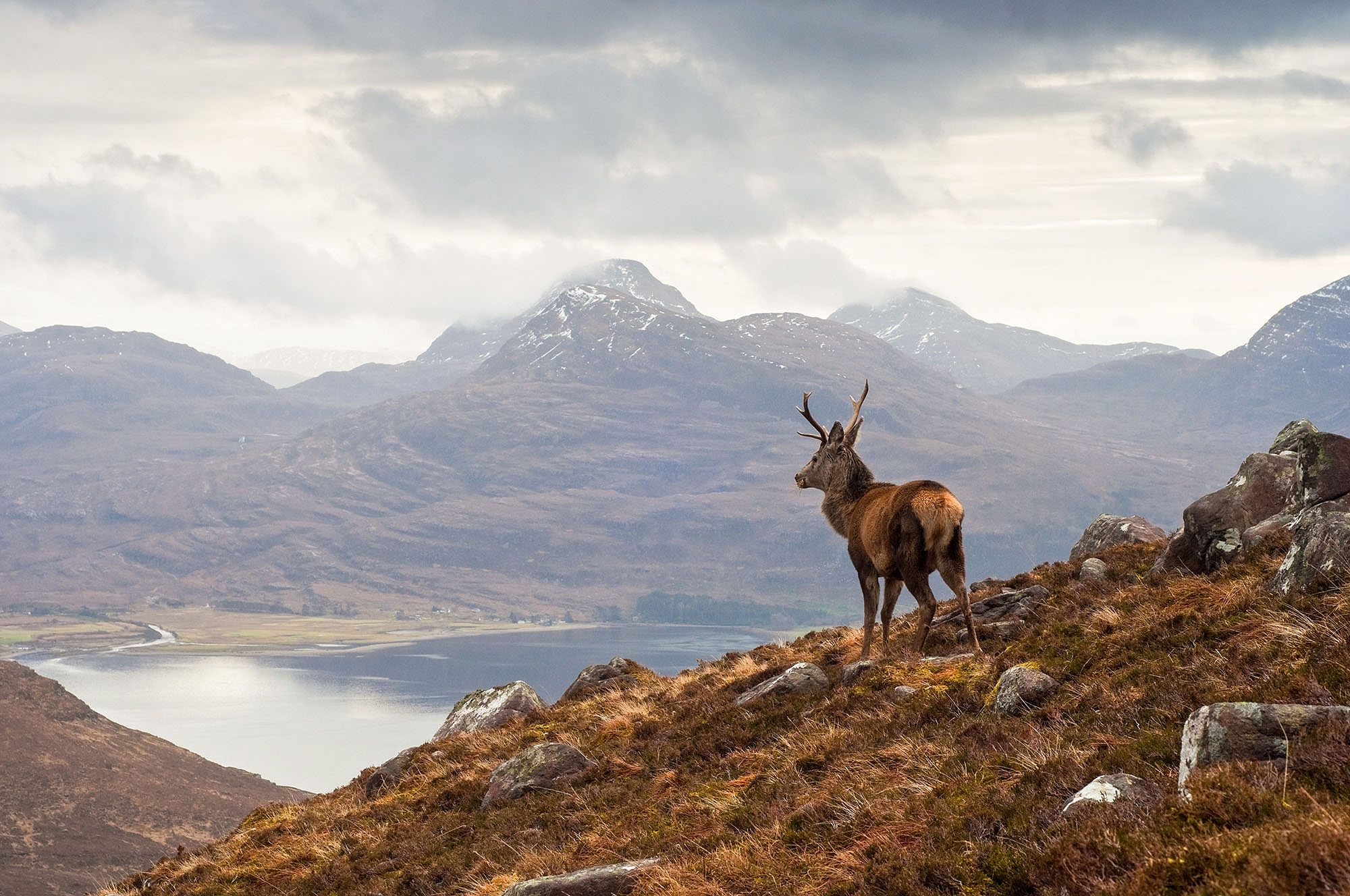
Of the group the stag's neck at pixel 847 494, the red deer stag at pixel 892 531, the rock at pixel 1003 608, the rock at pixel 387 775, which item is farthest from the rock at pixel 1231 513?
the rock at pixel 387 775

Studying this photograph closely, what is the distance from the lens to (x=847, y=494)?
68.7 ft

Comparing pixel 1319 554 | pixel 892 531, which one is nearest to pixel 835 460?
pixel 892 531

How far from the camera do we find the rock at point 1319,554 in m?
13.2

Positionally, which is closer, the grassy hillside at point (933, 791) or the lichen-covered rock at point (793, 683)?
the grassy hillside at point (933, 791)

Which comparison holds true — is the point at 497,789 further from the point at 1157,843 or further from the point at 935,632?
the point at 1157,843

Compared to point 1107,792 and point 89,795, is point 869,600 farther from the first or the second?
point 89,795

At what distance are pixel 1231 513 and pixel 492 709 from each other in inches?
660

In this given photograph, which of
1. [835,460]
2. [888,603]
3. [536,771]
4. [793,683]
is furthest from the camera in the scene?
[835,460]

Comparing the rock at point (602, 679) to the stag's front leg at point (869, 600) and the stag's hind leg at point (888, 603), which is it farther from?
the stag's hind leg at point (888, 603)

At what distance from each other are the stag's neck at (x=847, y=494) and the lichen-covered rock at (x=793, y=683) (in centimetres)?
247

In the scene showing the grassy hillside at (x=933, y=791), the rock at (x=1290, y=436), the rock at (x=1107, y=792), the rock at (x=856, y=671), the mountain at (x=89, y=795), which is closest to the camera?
the grassy hillside at (x=933, y=791)

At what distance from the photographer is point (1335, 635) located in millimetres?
11180

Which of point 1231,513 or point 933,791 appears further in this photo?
point 1231,513

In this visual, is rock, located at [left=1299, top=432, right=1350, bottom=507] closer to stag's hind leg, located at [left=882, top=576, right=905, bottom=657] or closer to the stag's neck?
stag's hind leg, located at [left=882, top=576, right=905, bottom=657]
